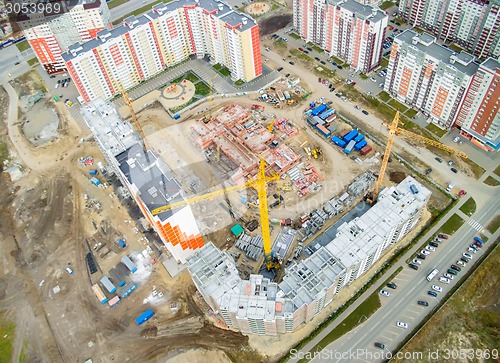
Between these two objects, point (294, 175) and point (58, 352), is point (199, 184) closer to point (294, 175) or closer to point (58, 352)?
point (294, 175)

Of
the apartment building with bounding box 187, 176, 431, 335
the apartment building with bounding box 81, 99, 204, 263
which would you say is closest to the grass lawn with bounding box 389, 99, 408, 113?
the apartment building with bounding box 187, 176, 431, 335

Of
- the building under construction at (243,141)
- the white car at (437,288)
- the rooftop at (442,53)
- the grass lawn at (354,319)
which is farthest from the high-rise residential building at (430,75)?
the grass lawn at (354,319)

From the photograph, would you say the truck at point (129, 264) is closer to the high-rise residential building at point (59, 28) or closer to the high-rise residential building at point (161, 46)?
the high-rise residential building at point (161, 46)

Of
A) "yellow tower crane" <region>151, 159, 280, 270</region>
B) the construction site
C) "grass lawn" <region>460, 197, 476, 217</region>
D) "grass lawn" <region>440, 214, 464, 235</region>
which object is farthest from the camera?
"grass lawn" <region>460, 197, 476, 217</region>

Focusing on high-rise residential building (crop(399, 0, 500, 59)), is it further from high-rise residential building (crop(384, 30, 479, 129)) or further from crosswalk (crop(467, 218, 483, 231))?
crosswalk (crop(467, 218, 483, 231))

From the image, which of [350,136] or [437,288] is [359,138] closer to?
[350,136]
